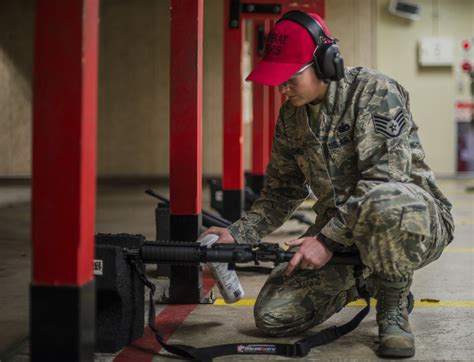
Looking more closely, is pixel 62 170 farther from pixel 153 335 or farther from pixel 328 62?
pixel 153 335

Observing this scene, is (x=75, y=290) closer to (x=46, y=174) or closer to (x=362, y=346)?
(x=46, y=174)

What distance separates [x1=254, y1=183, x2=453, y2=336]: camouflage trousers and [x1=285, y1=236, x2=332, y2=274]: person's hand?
5.2 inches

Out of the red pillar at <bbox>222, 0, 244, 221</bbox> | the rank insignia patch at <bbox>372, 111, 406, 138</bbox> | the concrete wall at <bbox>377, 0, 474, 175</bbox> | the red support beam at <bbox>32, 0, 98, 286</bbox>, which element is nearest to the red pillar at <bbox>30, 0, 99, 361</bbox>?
the red support beam at <bbox>32, 0, 98, 286</bbox>

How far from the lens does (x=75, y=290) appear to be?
7.08 feet

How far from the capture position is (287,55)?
301 cm

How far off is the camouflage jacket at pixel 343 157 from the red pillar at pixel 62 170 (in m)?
1.15

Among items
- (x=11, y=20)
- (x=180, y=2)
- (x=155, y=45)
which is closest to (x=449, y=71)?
(x=155, y=45)

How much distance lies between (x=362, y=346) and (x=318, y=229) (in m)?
0.57

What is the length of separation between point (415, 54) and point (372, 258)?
13713 millimetres

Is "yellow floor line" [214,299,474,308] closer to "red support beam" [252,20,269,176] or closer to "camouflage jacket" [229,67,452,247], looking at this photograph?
"camouflage jacket" [229,67,452,247]

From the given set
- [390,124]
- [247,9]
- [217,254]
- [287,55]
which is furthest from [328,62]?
[247,9]

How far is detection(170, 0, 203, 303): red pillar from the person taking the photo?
401 cm

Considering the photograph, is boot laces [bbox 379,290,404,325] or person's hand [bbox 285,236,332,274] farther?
boot laces [bbox 379,290,404,325]

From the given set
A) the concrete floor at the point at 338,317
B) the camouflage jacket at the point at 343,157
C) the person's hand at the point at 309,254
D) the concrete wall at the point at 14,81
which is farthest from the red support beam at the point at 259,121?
the person's hand at the point at 309,254
